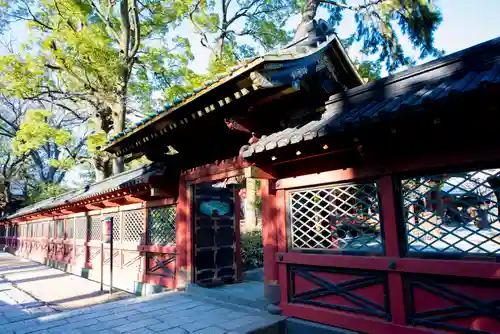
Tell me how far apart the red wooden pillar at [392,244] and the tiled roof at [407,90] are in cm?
96

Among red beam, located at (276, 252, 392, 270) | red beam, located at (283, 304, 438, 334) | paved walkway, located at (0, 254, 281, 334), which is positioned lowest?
paved walkway, located at (0, 254, 281, 334)

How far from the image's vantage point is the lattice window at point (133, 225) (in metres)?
8.91

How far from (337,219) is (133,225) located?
6.63 m

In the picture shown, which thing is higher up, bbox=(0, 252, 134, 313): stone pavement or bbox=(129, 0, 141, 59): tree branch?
bbox=(129, 0, 141, 59): tree branch

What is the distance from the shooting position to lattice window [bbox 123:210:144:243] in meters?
8.91

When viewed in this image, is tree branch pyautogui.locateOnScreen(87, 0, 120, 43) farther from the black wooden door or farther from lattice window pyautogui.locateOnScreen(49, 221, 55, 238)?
the black wooden door

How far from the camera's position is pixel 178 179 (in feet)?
25.2

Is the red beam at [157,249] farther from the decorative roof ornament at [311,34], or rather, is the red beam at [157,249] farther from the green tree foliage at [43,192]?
the green tree foliage at [43,192]

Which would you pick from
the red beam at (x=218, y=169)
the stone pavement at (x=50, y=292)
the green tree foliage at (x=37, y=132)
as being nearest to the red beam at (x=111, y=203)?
the stone pavement at (x=50, y=292)

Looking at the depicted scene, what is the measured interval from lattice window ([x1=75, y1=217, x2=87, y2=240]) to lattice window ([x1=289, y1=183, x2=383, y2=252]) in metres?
10.8

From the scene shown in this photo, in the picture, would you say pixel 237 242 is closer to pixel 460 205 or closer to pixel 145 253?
pixel 145 253

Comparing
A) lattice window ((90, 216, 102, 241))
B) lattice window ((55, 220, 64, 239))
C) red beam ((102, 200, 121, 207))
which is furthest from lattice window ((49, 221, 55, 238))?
red beam ((102, 200, 121, 207))

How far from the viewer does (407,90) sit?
4.15 meters

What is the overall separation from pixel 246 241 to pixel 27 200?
2701 cm
